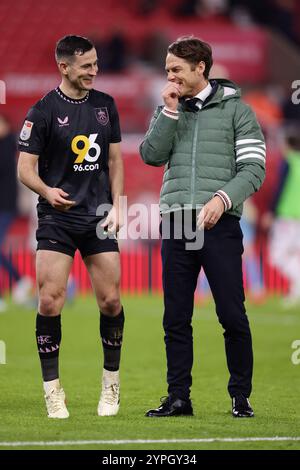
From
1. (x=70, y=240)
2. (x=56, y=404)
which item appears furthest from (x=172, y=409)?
(x=70, y=240)

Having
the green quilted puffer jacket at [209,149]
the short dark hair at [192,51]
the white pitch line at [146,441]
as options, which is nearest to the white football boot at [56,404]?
the white pitch line at [146,441]

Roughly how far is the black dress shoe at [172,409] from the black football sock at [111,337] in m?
0.40

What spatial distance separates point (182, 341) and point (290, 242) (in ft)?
34.2

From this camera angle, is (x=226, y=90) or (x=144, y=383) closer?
(x=226, y=90)

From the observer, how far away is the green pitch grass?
22.4 ft

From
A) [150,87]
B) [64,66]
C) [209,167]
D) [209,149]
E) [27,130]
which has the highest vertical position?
[150,87]

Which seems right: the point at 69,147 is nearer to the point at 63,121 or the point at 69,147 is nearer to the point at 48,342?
the point at 63,121

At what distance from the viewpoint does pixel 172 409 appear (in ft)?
25.0

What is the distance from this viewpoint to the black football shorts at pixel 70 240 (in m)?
7.52

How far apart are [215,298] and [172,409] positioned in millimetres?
769

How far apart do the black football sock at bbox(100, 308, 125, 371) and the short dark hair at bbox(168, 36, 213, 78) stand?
5.58 feet

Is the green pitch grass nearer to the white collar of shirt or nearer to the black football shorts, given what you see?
the black football shorts

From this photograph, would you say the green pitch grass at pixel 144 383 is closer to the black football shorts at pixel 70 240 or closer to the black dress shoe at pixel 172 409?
the black dress shoe at pixel 172 409

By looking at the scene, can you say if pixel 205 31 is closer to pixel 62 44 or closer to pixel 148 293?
pixel 148 293
